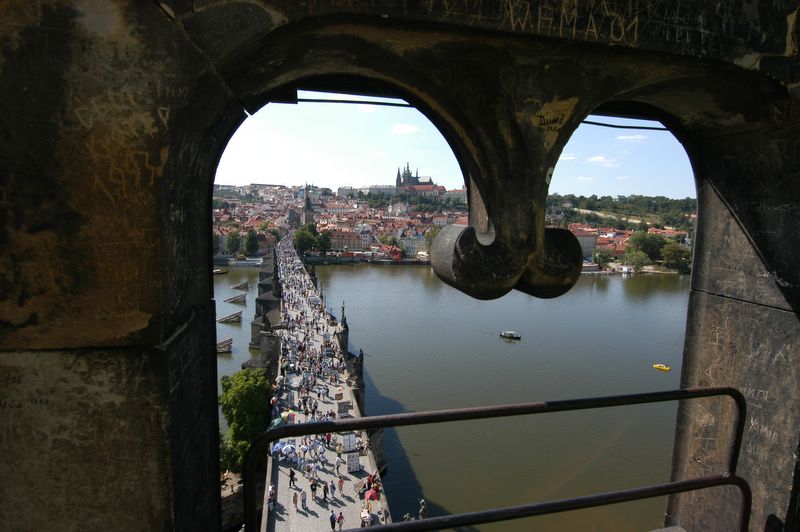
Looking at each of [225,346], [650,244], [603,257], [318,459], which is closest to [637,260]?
[603,257]

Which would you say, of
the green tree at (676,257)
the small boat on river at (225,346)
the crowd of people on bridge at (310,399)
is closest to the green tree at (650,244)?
the green tree at (676,257)

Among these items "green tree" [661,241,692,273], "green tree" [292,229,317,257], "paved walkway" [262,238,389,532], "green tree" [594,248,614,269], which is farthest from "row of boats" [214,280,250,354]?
"green tree" [661,241,692,273]

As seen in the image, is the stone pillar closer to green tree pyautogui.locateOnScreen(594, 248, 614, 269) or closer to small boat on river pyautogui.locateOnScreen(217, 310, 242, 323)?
small boat on river pyautogui.locateOnScreen(217, 310, 242, 323)

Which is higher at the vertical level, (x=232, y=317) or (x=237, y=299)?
(x=232, y=317)

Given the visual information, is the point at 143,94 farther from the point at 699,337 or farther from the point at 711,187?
the point at 699,337

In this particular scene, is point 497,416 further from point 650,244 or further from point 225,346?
point 650,244

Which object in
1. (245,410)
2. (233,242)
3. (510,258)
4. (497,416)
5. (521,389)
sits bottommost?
(521,389)

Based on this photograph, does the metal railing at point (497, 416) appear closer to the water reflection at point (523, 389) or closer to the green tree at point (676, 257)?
the water reflection at point (523, 389)
